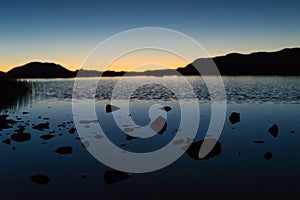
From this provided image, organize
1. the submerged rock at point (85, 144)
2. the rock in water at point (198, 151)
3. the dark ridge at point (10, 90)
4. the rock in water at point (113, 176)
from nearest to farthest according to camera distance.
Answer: the rock in water at point (113, 176), the rock in water at point (198, 151), the submerged rock at point (85, 144), the dark ridge at point (10, 90)

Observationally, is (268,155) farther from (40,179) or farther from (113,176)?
(40,179)

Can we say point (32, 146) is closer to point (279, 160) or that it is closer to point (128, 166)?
point (128, 166)

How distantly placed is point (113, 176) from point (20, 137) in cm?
1296

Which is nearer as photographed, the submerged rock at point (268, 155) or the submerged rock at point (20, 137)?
the submerged rock at point (268, 155)

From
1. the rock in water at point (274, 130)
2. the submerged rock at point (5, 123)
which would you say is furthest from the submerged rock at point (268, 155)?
the submerged rock at point (5, 123)

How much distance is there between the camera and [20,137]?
25.3 metres

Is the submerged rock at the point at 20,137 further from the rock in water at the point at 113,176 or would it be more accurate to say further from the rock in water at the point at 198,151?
the rock in water at the point at 198,151

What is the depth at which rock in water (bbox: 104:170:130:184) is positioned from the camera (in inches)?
609

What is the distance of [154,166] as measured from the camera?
1806cm

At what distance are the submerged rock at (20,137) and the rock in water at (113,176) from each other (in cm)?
1182

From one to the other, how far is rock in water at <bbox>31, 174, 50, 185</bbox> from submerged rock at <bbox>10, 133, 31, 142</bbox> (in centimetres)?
951

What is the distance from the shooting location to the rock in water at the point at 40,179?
50.9 ft

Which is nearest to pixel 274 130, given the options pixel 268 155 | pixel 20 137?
pixel 268 155

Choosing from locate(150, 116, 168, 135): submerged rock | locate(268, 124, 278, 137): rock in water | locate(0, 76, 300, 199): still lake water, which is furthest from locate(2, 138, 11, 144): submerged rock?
locate(268, 124, 278, 137): rock in water
